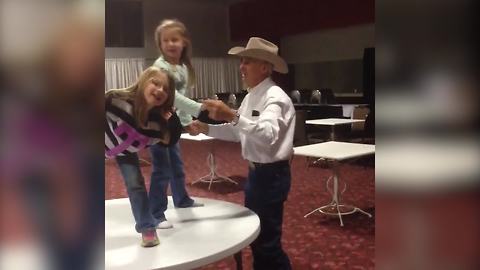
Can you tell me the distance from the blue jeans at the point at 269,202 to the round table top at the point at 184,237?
0.20 feet

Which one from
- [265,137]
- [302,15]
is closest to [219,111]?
[265,137]

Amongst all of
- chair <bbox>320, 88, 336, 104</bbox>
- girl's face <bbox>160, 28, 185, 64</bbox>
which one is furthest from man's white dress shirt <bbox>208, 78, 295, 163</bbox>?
chair <bbox>320, 88, 336, 104</bbox>

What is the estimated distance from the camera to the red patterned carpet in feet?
7.36

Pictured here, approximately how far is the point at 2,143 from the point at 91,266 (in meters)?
0.08

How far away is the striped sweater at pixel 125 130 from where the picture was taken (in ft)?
2.96

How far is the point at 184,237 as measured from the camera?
120 centimetres

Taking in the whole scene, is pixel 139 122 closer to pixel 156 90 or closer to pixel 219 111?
pixel 156 90

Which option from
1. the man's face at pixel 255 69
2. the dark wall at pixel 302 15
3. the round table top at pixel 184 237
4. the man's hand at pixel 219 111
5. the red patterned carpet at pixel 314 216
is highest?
the dark wall at pixel 302 15

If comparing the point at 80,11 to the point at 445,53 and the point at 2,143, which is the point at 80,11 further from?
the point at 445,53

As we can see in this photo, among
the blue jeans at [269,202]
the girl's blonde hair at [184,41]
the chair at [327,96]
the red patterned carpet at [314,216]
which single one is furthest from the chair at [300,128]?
the girl's blonde hair at [184,41]

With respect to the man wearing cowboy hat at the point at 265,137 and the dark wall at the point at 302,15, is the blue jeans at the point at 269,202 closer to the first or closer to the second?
the man wearing cowboy hat at the point at 265,137

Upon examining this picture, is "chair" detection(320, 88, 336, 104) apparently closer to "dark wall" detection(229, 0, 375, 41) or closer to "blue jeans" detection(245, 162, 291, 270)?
"dark wall" detection(229, 0, 375, 41)

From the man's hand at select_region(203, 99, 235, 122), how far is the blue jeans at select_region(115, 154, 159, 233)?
0.23 m

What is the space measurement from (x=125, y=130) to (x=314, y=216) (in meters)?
2.22
